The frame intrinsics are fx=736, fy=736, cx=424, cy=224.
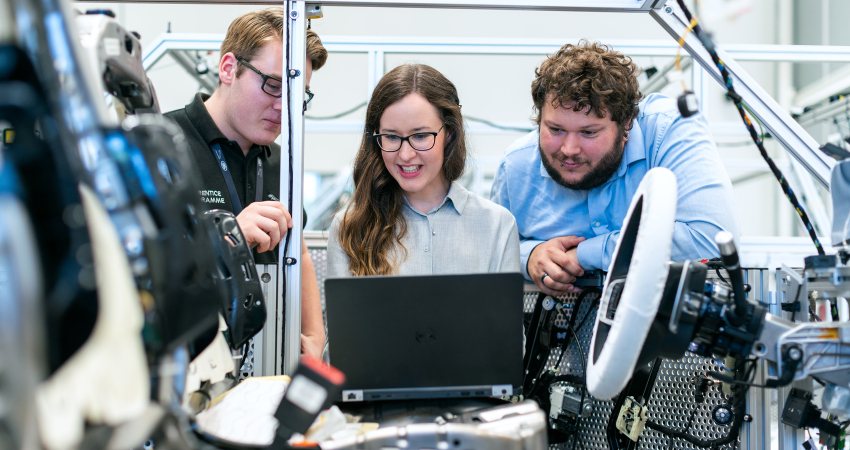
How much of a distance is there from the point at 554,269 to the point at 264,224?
2.20 feet

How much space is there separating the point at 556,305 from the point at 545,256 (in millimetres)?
122

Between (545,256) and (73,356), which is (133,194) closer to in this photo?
(73,356)

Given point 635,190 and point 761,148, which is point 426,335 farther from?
point 635,190

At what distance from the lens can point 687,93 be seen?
125 cm

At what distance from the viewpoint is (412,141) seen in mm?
1904

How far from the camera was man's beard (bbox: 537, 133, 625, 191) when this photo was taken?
1927mm

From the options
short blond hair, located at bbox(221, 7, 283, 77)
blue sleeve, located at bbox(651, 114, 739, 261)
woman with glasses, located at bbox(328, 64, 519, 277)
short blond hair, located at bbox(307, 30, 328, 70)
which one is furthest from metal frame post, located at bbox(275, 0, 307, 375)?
blue sleeve, located at bbox(651, 114, 739, 261)

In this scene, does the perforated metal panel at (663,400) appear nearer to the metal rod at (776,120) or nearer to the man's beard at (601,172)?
the man's beard at (601,172)

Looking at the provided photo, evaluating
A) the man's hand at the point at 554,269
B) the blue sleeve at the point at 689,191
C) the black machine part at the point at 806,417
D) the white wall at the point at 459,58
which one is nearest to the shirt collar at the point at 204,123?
the man's hand at the point at 554,269

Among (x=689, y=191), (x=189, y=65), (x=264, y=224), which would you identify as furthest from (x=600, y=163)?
(x=189, y=65)

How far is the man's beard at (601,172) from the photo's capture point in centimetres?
193

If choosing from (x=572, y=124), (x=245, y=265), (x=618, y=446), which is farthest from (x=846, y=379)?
(x=245, y=265)

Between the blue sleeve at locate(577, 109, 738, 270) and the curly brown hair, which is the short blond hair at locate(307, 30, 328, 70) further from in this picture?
the blue sleeve at locate(577, 109, 738, 270)

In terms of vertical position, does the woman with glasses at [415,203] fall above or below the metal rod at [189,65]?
below
